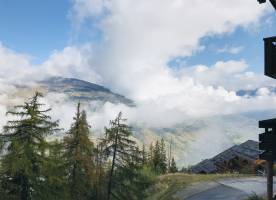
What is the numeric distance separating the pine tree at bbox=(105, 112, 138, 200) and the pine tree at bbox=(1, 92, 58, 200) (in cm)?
986

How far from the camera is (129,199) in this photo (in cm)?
4250

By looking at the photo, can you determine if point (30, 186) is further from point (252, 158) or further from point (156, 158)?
point (156, 158)

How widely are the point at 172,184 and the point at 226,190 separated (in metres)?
6.78

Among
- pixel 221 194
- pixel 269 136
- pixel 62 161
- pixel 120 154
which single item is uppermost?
pixel 120 154

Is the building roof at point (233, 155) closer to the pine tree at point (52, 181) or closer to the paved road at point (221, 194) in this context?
the pine tree at point (52, 181)

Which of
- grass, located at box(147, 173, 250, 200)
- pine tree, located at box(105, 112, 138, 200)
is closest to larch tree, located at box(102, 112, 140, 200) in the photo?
pine tree, located at box(105, 112, 138, 200)

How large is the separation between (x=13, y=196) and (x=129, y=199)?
14550mm

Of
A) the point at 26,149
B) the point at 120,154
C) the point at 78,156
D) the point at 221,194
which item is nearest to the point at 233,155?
the point at 120,154

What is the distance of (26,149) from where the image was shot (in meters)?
30.4

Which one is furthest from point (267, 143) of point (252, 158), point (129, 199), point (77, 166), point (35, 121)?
point (252, 158)

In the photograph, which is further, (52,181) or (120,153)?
(120,153)

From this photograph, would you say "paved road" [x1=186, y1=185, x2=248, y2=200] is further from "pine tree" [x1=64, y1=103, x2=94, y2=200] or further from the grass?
"pine tree" [x1=64, y1=103, x2=94, y2=200]

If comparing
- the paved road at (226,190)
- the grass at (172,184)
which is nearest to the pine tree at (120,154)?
the grass at (172,184)

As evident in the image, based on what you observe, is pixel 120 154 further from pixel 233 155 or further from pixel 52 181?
pixel 233 155
